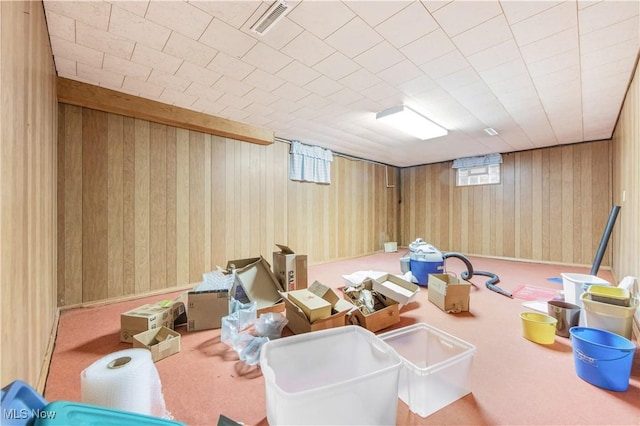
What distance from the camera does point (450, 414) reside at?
1355mm

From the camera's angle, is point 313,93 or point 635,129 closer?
point 635,129

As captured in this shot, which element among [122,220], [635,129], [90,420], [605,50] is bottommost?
[90,420]

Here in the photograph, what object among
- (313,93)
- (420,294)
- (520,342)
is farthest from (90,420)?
(420,294)

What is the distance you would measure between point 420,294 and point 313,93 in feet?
8.77

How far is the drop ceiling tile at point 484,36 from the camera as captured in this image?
1837 millimetres

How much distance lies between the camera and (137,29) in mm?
1922

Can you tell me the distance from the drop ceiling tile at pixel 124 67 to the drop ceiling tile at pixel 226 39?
32.4 inches

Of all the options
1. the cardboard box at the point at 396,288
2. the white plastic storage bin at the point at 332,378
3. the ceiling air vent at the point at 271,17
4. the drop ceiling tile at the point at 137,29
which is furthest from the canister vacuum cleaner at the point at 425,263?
the drop ceiling tile at the point at 137,29

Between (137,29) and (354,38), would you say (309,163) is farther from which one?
(137,29)

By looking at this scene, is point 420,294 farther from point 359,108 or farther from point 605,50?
point 605,50

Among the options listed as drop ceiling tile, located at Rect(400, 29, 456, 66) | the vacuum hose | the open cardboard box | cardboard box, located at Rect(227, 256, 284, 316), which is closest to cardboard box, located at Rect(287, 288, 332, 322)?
the open cardboard box

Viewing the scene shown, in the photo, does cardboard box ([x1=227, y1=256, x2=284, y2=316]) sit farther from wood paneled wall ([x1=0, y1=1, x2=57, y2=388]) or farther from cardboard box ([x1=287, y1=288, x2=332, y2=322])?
wood paneled wall ([x1=0, y1=1, x2=57, y2=388])

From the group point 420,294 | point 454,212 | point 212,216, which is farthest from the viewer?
point 454,212

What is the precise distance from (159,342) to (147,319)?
0.68 feet
